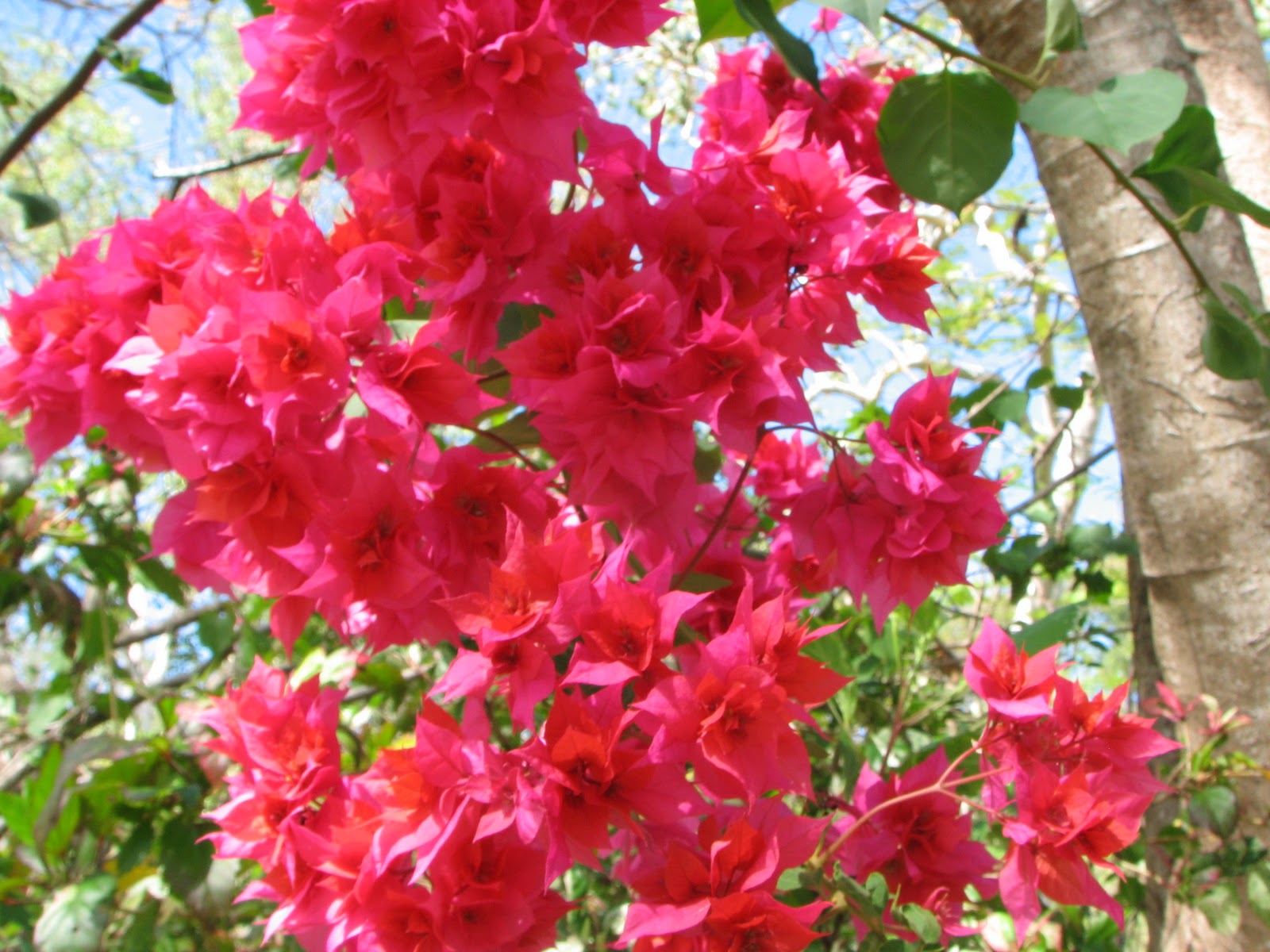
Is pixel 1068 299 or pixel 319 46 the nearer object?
pixel 319 46

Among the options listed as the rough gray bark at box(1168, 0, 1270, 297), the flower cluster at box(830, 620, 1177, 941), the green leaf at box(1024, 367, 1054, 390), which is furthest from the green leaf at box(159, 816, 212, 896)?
the rough gray bark at box(1168, 0, 1270, 297)

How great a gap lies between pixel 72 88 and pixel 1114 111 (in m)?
1.22

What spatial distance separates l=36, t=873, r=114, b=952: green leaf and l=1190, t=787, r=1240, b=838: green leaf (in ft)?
3.85

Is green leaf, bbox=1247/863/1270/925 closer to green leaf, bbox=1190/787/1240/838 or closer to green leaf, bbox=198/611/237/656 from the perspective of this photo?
green leaf, bbox=1190/787/1240/838

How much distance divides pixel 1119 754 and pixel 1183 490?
0.49 metres

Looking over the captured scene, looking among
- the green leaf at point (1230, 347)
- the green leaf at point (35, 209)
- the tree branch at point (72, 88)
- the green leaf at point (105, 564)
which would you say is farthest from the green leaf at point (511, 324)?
the green leaf at point (105, 564)

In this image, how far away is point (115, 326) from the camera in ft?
2.25

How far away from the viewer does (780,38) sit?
0.60 metres

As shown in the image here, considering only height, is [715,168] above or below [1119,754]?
above

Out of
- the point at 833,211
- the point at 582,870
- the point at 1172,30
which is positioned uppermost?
the point at 1172,30

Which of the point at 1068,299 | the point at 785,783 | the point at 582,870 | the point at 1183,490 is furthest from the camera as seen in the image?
the point at 1068,299

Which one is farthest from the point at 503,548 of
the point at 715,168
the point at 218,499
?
the point at 715,168

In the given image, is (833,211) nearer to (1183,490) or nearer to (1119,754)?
(1119,754)

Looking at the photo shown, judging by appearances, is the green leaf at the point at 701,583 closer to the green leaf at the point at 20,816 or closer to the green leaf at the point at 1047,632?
the green leaf at the point at 1047,632
